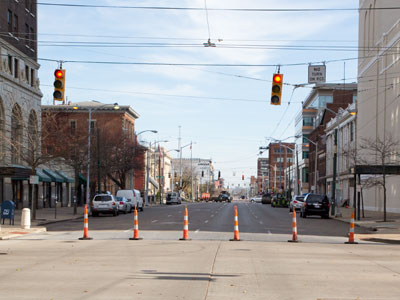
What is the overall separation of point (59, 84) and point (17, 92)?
29.6 meters

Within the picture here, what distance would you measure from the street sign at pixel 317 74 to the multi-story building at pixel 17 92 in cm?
2201

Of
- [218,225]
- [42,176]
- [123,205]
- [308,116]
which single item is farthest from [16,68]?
[308,116]

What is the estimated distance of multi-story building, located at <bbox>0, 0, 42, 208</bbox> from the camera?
45.3m

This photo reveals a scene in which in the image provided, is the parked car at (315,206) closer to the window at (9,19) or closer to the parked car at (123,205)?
the parked car at (123,205)

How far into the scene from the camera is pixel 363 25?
6412cm

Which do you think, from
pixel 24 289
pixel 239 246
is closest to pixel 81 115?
pixel 239 246

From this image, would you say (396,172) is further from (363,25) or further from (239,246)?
(363,25)

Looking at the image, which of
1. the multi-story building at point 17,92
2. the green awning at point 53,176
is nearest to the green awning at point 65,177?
the green awning at point 53,176

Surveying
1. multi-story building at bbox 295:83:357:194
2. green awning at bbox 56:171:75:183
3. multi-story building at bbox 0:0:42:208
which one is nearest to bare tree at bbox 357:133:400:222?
multi-story building at bbox 0:0:42:208

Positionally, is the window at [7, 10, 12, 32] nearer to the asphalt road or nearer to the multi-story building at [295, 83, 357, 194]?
the asphalt road

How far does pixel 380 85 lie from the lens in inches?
2234

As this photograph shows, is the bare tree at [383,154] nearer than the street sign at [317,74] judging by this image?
No

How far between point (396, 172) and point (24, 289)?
3015 centimetres

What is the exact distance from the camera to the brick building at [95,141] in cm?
4534
